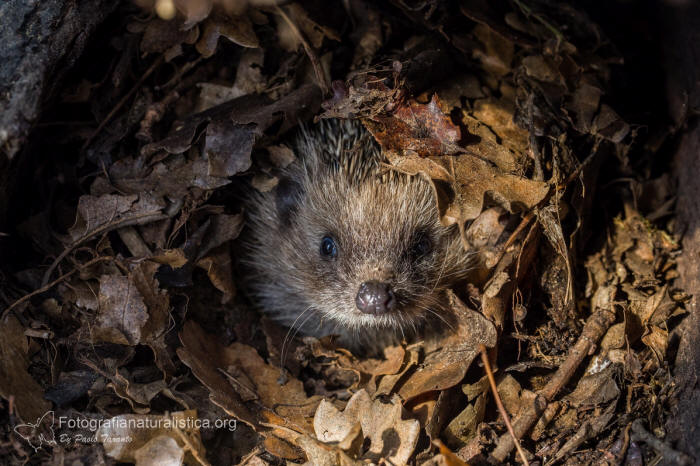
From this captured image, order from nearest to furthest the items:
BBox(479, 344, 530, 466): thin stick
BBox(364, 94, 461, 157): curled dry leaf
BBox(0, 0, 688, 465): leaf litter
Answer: BBox(479, 344, 530, 466): thin stick < BBox(0, 0, 688, 465): leaf litter < BBox(364, 94, 461, 157): curled dry leaf

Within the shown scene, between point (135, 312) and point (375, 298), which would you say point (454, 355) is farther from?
point (135, 312)

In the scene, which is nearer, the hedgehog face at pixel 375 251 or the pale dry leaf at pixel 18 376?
the pale dry leaf at pixel 18 376

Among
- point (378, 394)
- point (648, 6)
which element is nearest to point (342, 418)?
point (378, 394)

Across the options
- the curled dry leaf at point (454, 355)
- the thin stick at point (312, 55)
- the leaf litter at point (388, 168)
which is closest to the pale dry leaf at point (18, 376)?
the leaf litter at point (388, 168)

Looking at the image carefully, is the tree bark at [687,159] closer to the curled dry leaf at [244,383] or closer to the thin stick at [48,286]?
the curled dry leaf at [244,383]

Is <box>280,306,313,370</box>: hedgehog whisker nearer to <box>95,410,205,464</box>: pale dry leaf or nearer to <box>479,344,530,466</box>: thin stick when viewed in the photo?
<box>95,410,205,464</box>: pale dry leaf

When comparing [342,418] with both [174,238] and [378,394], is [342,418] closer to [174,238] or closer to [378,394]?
[378,394]

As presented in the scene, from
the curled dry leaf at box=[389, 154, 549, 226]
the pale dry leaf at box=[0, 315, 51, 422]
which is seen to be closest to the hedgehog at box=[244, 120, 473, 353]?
the curled dry leaf at box=[389, 154, 549, 226]

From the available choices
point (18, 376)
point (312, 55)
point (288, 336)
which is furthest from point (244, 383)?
point (312, 55)
